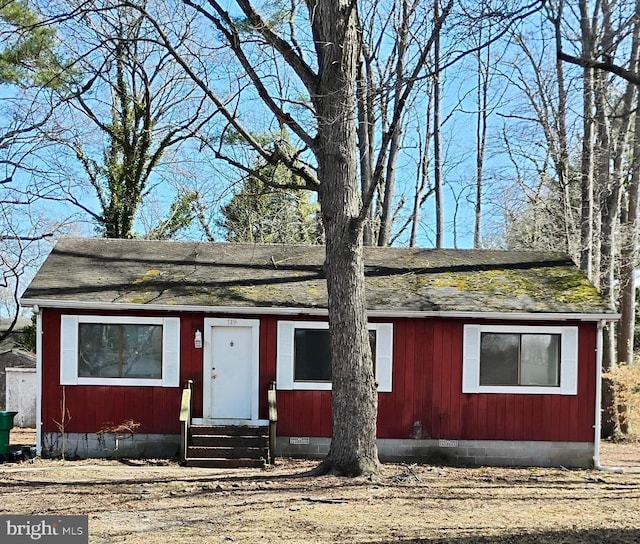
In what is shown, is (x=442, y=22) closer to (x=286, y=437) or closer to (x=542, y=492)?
(x=542, y=492)

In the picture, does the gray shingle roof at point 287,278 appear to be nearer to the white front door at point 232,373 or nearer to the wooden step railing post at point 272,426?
the white front door at point 232,373

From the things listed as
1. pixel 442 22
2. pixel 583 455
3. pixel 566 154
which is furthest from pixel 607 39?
pixel 566 154

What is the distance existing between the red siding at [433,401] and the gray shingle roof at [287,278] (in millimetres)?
519

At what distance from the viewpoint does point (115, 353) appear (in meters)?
13.8

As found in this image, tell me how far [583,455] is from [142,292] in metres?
8.84

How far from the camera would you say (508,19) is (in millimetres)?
8766

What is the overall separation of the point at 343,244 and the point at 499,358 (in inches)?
184

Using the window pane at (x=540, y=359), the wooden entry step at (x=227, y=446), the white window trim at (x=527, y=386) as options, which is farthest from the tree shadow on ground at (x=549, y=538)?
the window pane at (x=540, y=359)

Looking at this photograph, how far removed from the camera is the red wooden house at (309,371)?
45.0 ft

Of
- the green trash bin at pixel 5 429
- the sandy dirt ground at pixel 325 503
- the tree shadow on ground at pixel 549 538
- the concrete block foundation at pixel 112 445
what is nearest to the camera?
the tree shadow on ground at pixel 549 538

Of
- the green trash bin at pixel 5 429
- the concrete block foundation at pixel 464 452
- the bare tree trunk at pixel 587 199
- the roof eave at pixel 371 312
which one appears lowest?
the concrete block foundation at pixel 464 452

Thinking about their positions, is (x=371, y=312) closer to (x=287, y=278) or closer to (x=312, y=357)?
(x=312, y=357)

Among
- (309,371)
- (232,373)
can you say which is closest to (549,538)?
(309,371)

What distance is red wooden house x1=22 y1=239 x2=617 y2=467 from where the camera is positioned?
13.7 metres
